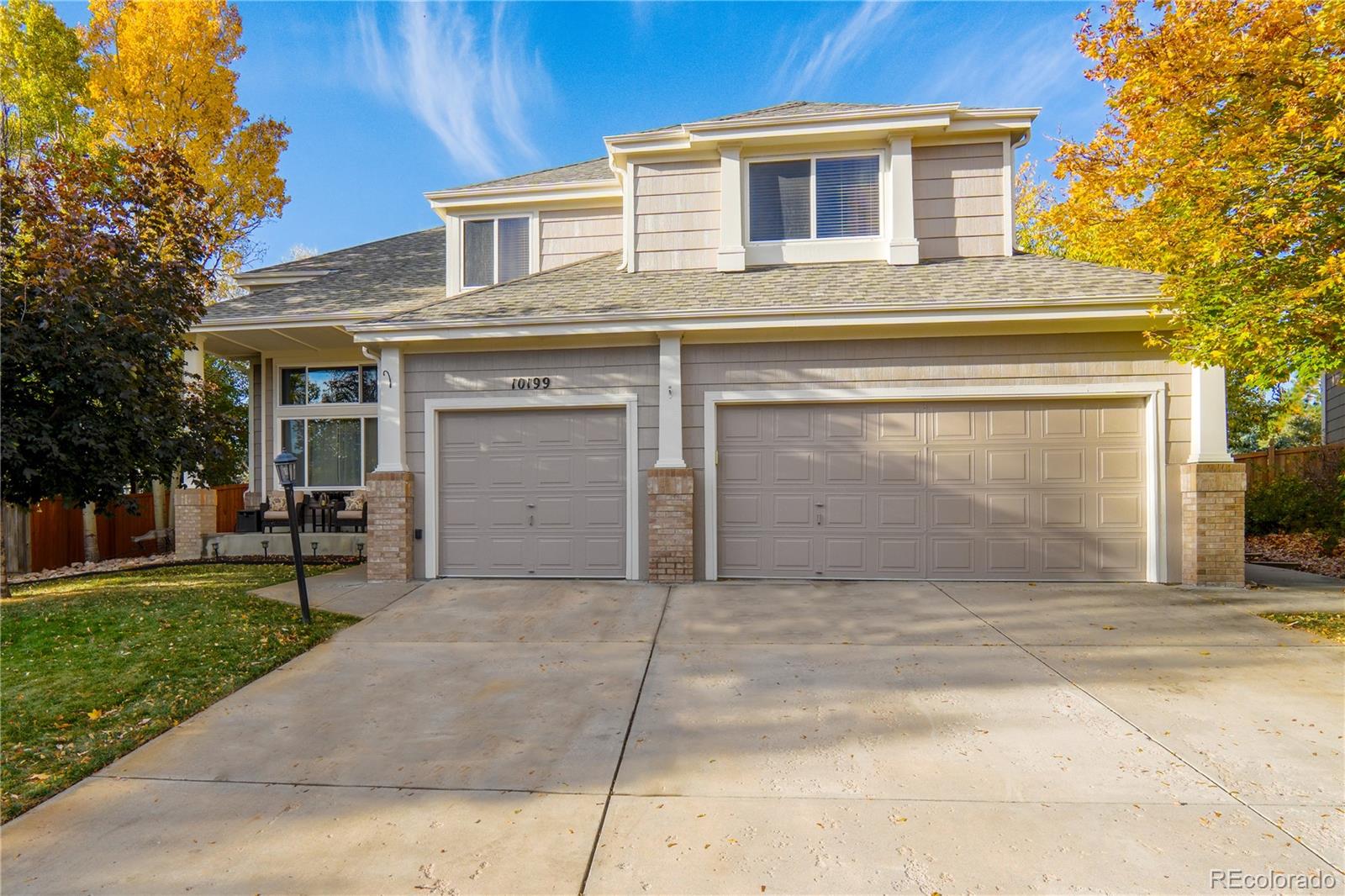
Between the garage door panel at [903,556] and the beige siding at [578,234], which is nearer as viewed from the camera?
the garage door panel at [903,556]

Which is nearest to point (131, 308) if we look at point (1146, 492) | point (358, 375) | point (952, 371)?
point (358, 375)

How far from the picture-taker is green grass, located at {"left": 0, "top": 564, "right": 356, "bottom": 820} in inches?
150

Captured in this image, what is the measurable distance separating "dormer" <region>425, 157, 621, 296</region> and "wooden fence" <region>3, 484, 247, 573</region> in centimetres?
638

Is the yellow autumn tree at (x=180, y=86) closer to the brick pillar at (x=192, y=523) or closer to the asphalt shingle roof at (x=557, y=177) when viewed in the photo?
the brick pillar at (x=192, y=523)

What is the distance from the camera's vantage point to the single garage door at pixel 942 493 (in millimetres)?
7883

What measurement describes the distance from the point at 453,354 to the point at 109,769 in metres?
5.81

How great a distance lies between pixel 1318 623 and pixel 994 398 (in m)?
3.66

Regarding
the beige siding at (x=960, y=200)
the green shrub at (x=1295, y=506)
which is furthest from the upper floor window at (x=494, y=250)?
the green shrub at (x=1295, y=506)

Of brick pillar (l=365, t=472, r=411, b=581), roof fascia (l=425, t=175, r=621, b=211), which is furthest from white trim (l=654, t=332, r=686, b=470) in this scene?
roof fascia (l=425, t=175, r=621, b=211)

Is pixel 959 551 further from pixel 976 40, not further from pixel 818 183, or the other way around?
pixel 976 40

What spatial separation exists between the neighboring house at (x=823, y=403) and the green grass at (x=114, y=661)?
211 cm

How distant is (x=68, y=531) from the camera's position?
11852 millimetres

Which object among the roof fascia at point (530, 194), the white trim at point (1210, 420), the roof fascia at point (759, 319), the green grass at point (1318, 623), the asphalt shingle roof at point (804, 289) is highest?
the roof fascia at point (530, 194)

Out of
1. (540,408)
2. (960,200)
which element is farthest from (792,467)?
(960,200)
